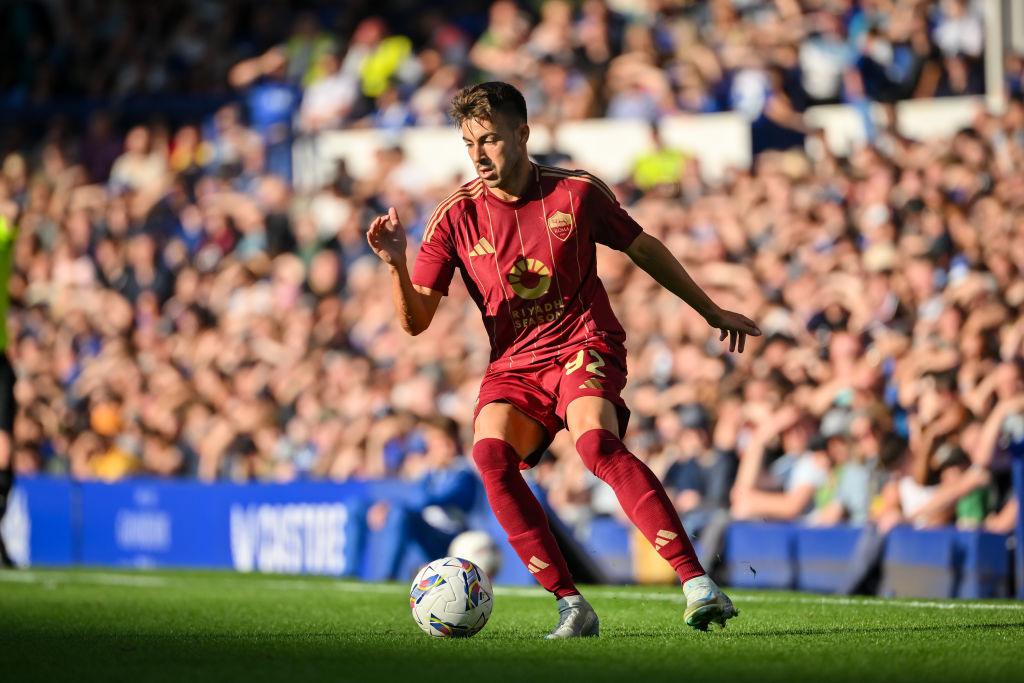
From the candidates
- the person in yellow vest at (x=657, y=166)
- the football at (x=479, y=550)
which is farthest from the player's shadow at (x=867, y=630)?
the person in yellow vest at (x=657, y=166)

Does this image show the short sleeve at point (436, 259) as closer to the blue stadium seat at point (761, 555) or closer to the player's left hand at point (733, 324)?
the player's left hand at point (733, 324)

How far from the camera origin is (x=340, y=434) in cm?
1352

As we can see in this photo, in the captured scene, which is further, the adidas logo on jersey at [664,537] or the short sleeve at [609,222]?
the short sleeve at [609,222]

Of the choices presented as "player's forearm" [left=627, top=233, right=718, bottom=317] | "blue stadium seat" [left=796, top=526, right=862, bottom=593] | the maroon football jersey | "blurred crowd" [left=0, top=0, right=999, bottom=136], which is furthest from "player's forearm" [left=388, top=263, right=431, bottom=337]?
"blurred crowd" [left=0, top=0, right=999, bottom=136]

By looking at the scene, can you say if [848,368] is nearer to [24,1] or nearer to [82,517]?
[82,517]

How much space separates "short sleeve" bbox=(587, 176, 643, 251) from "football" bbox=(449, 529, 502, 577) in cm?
373

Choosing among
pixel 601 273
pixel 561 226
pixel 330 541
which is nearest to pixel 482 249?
pixel 561 226

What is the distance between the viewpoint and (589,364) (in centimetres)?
602

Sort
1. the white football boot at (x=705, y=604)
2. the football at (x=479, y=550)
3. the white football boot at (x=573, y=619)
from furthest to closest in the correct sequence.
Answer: the football at (x=479, y=550)
the white football boot at (x=573, y=619)
the white football boot at (x=705, y=604)

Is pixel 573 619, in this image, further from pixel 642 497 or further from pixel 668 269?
pixel 668 269

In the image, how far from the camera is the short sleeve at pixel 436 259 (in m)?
6.23

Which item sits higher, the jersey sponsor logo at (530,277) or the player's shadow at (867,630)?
the jersey sponsor logo at (530,277)

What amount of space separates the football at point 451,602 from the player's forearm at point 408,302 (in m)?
0.94

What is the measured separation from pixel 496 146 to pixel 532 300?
1.97 feet
